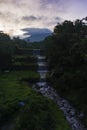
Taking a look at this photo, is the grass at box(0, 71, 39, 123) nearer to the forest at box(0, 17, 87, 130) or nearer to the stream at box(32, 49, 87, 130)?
the forest at box(0, 17, 87, 130)

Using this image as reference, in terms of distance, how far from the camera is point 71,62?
96.7 ft

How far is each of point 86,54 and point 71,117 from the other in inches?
Answer: 229

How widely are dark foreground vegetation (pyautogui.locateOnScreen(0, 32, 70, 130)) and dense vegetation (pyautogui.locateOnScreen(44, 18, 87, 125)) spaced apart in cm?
273

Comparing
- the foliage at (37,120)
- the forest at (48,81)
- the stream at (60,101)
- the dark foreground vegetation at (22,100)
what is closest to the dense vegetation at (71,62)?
the forest at (48,81)

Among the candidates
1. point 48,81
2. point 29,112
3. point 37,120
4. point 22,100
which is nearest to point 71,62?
point 22,100

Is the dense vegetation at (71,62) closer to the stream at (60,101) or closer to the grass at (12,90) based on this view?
the stream at (60,101)

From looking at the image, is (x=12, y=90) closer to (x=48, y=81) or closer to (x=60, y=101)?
(x=60, y=101)

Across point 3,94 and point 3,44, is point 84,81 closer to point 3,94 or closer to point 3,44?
point 3,94

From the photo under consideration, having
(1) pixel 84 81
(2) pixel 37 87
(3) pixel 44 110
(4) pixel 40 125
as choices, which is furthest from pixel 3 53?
(4) pixel 40 125

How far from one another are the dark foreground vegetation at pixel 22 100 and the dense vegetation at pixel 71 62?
273 cm

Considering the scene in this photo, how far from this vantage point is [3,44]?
Result: 137ft

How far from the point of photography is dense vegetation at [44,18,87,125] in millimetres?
26859

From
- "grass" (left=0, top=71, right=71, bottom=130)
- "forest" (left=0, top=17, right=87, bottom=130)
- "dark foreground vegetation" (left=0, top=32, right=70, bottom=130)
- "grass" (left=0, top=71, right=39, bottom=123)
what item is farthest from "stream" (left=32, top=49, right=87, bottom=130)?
"grass" (left=0, top=71, right=39, bottom=123)

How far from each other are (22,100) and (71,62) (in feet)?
25.6
